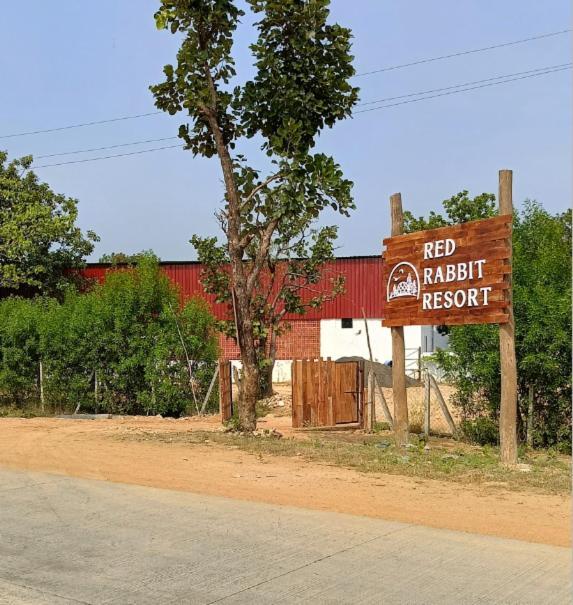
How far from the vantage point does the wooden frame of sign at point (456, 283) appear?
37.4ft

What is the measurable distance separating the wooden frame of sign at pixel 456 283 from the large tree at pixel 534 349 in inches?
61.7

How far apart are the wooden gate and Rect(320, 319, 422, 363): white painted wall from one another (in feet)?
75.6

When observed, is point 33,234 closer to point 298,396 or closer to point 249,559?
point 298,396

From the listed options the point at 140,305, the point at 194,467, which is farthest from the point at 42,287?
the point at 194,467

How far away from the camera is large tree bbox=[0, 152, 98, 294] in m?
33.2

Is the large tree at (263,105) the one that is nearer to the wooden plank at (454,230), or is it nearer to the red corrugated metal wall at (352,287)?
the wooden plank at (454,230)

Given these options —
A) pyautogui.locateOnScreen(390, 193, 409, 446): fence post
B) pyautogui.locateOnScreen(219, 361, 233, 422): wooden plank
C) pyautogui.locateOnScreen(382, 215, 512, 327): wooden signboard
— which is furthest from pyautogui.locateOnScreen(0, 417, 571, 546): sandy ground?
pyautogui.locateOnScreen(219, 361, 233, 422): wooden plank

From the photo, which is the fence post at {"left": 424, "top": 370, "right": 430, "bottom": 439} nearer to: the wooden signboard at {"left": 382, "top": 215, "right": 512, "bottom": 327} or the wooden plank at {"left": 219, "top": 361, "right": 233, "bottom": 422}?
the wooden signboard at {"left": 382, "top": 215, "right": 512, "bottom": 327}

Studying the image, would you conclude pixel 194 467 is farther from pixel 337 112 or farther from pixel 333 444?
pixel 337 112

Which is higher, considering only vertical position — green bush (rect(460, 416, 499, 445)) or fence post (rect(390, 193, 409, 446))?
fence post (rect(390, 193, 409, 446))

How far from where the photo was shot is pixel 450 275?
40.8 feet

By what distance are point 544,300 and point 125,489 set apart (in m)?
7.41

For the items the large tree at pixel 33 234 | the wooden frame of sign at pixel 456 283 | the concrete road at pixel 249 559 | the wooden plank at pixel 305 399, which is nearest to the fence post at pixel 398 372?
the wooden frame of sign at pixel 456 283

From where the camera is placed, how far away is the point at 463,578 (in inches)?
235
